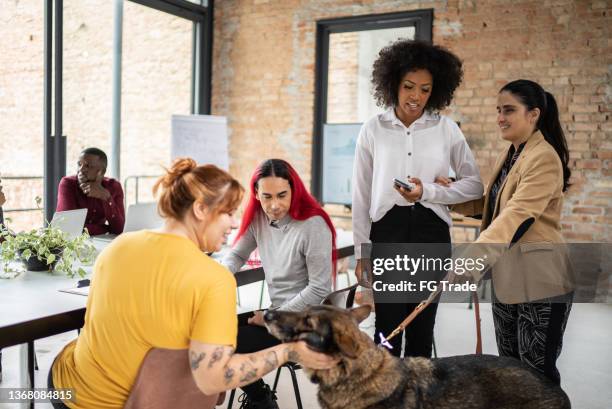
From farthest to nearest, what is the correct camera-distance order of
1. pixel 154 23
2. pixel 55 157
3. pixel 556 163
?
pixel 154 23, pixel 55 157, pixel 556 163

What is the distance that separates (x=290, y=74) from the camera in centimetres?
676

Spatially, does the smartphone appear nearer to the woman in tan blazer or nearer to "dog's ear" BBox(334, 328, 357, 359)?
the woman in tan blazer

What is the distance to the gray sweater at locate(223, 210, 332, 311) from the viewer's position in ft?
7.39

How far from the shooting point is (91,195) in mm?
3840

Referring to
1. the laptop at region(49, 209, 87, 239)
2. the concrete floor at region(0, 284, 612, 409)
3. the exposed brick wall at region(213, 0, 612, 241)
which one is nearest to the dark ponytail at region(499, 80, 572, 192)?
the concrete floor at region(0, 284, 612, 409)

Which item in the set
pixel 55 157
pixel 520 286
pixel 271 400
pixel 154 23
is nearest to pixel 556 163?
pixel 520 286

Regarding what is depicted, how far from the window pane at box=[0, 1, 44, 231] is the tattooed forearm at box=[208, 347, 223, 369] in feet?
13.8

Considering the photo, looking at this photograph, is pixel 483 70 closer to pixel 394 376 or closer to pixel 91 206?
pixel 91 206

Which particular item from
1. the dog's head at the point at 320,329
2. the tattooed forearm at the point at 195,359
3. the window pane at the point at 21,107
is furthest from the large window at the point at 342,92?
the tattooed forearm at the point at 195,359

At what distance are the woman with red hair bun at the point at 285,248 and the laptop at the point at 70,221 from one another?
912mm

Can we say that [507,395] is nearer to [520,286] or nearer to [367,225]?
[520,286]

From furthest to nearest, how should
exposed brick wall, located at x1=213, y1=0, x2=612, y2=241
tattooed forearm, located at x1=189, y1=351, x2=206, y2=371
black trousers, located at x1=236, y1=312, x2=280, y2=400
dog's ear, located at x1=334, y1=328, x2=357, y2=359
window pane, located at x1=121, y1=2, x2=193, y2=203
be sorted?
1. window pane, located at x1=121, y1=2, x2=193, y2=203
2. exposed brick wall, located at x1=213, y1=0, x2=612, y2=241
3. black trousers, located at x1=236, y1=312, x2=280, y2=400
4. dog's ear, located at x1=334, y1=328, x2=357, y2=359
5. tattooed forearm, located at x1=189, y1=351, x2=206, y2=371

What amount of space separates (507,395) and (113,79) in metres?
5.38

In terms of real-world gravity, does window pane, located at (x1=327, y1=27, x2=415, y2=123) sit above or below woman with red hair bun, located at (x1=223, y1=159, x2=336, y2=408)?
above
